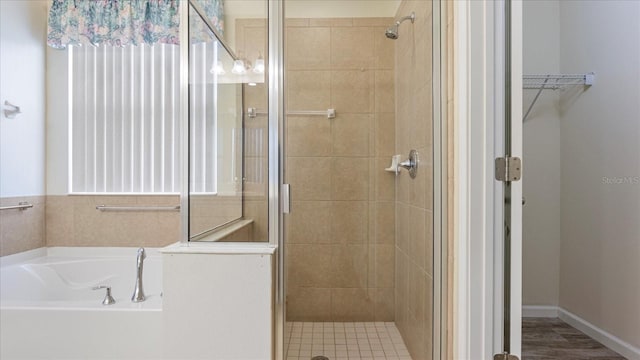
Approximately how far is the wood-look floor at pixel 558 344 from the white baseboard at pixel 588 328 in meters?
0.03

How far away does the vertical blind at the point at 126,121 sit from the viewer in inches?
99.4

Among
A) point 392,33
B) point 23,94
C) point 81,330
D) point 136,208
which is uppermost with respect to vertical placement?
point 392,33

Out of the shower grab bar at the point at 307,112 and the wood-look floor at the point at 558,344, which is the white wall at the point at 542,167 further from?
the shower grab bar at the point at 307,112

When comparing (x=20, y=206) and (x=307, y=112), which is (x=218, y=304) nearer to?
(x=307, y=112)

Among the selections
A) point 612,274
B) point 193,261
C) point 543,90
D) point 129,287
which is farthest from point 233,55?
point 612,274

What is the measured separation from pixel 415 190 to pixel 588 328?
58.5 inches

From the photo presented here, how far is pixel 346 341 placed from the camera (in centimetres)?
217

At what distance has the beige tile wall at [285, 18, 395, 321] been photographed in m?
2.31

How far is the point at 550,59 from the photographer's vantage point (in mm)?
2471

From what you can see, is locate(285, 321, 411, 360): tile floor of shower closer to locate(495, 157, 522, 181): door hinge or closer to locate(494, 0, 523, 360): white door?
locate(494, 0, 523, 360): white door

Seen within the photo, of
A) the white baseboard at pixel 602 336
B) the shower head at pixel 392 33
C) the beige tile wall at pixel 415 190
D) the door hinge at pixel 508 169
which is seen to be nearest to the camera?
the door hinge at pixel 508 169

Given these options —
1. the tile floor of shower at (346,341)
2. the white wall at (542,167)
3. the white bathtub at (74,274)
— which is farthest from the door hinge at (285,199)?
the white wall at (542,167)

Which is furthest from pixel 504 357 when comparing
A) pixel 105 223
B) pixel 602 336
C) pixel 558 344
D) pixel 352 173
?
pixel 105 223

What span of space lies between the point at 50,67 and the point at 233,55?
5.42ft
